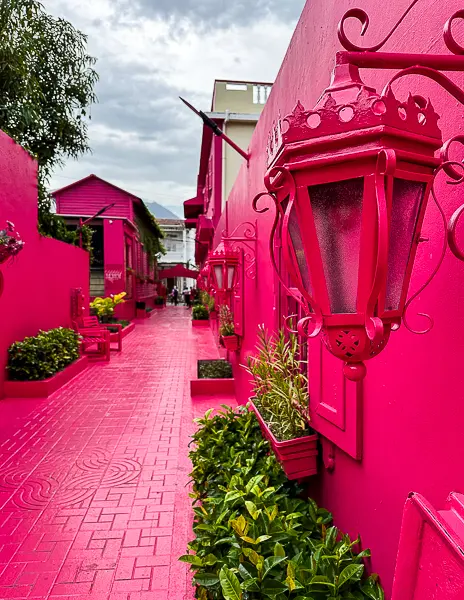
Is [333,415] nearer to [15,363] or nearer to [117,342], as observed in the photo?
[15,363]

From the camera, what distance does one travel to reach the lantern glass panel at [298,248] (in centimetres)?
130

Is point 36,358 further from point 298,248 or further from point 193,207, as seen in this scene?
point 193,207

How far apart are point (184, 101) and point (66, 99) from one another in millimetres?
10988

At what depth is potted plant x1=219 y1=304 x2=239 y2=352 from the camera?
24.0ft

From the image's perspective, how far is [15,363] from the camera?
25.6 ft

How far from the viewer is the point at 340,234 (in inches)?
48.3

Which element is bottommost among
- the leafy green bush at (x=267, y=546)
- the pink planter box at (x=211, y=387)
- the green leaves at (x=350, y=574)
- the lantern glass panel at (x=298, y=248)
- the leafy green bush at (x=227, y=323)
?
the pink planter box at (x=211, y=387)

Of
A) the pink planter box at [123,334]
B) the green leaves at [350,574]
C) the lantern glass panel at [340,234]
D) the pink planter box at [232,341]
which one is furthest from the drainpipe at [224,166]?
the lantern glass panel at [340,234]

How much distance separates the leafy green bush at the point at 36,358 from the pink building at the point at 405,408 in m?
6.32

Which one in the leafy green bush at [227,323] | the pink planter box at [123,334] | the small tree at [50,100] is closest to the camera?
the leafy green bush at [227,323]

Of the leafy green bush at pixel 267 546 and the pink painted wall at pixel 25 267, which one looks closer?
the leafy green bush at pixel 267 546

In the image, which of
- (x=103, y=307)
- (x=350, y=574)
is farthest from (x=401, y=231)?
(x=103, y=307)

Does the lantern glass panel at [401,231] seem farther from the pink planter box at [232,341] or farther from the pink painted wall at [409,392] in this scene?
the pink planter box at [232,341]

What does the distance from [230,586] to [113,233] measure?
19.7 meters
